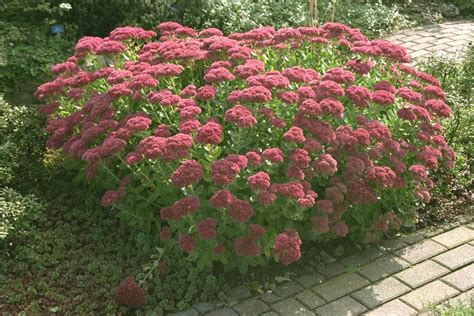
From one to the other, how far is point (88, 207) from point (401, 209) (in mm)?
2362

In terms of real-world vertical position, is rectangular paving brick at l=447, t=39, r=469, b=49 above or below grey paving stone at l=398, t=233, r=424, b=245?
Result: above

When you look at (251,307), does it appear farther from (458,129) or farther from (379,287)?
(458,129)

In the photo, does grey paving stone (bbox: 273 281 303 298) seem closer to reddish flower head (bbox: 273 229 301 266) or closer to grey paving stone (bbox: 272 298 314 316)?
grey paving stone (bbox: 272 298 314 316)

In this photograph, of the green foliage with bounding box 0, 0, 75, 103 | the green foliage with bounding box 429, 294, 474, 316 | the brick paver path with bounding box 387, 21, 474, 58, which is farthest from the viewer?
the brick paver path with bounding box 387, 21, 474, 58

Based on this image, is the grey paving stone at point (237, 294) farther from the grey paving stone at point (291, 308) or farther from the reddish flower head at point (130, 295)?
the reddish flower head at point (130, 295)

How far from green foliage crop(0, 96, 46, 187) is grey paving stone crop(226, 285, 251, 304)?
206 centimetres

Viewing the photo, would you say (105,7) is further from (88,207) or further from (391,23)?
(391,23)

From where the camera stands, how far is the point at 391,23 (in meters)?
9.13

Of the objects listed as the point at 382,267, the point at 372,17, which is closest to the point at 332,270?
the point at 382,267

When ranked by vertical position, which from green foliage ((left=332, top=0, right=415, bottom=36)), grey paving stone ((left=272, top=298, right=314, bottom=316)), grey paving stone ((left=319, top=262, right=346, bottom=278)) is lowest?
grey paving stone ((left=319, top=262, right=346, bottom=278))

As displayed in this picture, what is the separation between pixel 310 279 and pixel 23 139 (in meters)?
2.57

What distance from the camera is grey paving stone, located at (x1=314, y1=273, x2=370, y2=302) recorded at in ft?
13.2

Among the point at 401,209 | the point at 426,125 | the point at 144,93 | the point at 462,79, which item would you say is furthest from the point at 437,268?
the point at 462,79

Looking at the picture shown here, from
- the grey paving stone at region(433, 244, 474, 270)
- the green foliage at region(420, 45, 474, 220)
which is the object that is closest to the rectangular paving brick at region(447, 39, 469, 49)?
the green foliage at region(420, 45, 474, 220)
